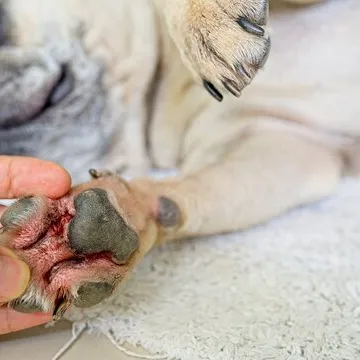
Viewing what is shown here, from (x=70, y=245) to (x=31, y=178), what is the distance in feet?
0.36

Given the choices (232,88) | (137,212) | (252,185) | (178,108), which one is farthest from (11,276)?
(178,108)

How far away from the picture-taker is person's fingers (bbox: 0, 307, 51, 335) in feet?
2.76

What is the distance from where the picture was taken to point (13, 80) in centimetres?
120

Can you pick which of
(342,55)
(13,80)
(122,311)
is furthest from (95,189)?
(342,55)

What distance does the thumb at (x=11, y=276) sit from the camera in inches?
28.1

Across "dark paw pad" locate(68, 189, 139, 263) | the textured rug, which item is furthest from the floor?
"dark paw pad" locate(68, 189, 139, 263)

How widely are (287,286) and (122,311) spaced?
208 millimetres

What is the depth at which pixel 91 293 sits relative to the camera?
0.79m

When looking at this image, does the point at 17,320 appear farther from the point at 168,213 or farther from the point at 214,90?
the point at 214,90

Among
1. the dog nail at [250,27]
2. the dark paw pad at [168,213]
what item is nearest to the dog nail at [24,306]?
the dark paw pad at [168,213]

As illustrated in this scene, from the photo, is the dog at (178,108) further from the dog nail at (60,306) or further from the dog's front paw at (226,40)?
the dog nail at (60,306)

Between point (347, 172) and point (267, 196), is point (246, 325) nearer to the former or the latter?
point (267, 196)

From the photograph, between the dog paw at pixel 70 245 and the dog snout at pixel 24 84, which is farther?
the dog snout at pixel 24 84

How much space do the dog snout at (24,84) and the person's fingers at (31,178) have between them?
0.33 metres
